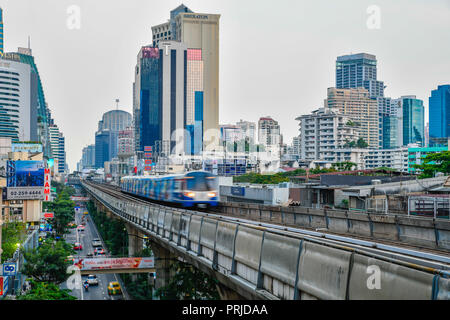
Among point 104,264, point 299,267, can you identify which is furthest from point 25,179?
point 299,267

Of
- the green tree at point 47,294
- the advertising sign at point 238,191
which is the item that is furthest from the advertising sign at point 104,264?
the advertising sign at point 238,191

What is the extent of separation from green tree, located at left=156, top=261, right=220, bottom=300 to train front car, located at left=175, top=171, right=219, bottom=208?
576 centimetres

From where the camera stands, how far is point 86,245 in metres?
65.2

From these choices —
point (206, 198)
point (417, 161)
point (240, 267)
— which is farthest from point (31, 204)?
point (417, 161)

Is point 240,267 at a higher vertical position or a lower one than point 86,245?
higher

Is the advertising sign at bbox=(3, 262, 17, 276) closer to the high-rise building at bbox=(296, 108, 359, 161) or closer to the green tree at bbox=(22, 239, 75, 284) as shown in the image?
the green tree at bbox=(22, 239, 75, 284)

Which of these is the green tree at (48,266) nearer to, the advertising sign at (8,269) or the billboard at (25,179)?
the advertising sign at (8,269)

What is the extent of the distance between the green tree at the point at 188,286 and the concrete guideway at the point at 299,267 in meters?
6.44

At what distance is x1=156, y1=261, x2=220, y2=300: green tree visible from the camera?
2131 cm

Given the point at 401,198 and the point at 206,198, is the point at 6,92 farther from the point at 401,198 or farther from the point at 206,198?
the point at 401,198

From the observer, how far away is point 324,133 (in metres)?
124

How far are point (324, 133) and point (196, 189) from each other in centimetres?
9807

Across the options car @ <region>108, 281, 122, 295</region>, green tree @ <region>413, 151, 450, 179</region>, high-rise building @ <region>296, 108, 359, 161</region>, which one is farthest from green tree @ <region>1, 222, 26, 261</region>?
high-rise building @ <region>296, 108, 359, 161</region>

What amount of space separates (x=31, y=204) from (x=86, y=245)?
14.4 meters
